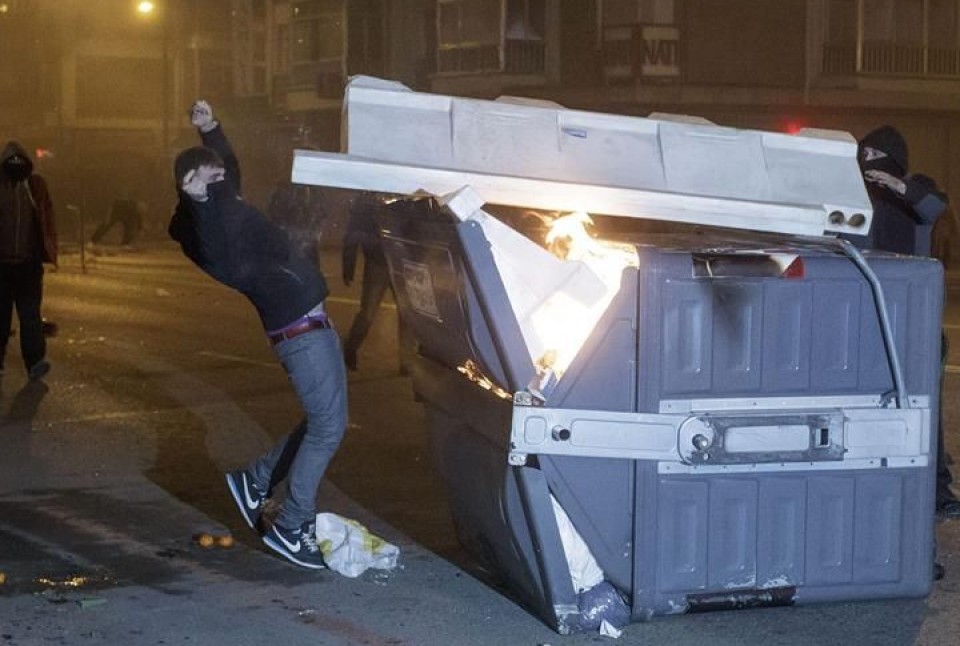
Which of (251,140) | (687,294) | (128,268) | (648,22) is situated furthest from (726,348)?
(251,140)

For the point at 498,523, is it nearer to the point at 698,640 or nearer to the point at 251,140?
the point at 698,640

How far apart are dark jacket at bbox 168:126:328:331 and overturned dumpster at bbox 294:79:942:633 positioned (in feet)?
2.69

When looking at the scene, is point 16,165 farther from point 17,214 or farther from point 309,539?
point 309,539

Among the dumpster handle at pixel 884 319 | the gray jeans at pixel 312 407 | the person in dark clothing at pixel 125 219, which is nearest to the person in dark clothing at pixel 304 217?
→ the gray jeans at pixel 312 407

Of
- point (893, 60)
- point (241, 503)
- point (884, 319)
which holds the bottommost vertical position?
point (241, 503)

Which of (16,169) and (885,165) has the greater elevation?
(885,165)

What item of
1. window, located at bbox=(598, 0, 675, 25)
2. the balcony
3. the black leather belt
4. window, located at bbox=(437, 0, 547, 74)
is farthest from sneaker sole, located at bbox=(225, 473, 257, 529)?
window, located at bbox=(437, 0, 547, 74)

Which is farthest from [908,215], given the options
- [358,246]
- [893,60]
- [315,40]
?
[315,40]

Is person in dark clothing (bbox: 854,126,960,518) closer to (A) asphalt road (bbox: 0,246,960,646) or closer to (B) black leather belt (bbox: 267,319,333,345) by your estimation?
(A) asphalt road (bbox: 0,246,960,646)

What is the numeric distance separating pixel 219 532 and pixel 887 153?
3.56 metres

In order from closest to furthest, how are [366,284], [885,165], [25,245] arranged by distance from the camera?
[885,165] < [25,245] < [366,284]

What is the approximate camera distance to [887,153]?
7.28 metres

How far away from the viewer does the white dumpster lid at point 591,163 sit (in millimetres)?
5285

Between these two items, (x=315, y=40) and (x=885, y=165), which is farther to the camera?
(x=315, y=40)
